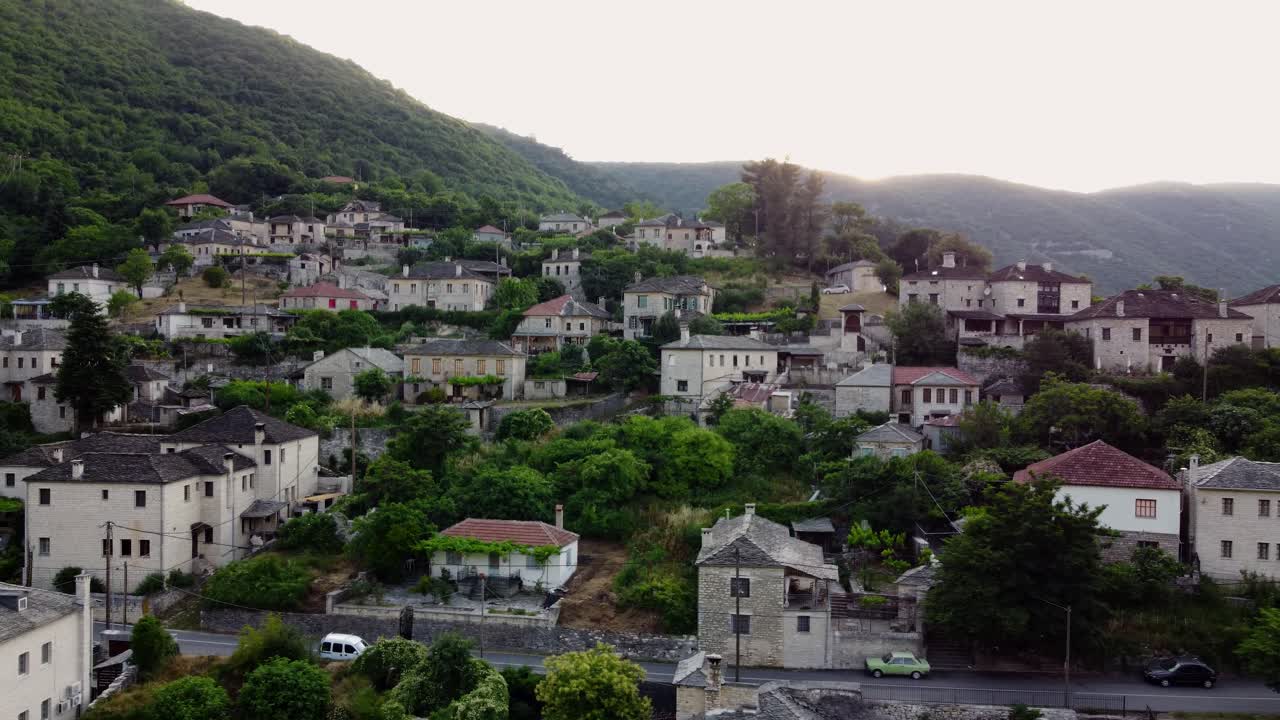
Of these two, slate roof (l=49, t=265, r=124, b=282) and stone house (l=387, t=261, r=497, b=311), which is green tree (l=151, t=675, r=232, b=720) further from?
slate roof (l=49, t=265, r=124, b=282)

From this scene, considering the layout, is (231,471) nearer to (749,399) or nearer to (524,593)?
(524,593)

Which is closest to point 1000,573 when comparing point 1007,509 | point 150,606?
point 1007,509

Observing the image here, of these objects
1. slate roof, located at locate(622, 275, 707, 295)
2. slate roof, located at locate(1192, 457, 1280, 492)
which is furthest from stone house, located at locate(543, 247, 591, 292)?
slate roof, located at locate(1192, 457, 1280, 492)

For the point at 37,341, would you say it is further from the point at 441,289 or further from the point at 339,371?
the point at 441,289

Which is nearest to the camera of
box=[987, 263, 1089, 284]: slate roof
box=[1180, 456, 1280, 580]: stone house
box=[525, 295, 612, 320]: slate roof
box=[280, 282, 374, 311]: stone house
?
box=[1180, 456, 1280, 580]: stone house

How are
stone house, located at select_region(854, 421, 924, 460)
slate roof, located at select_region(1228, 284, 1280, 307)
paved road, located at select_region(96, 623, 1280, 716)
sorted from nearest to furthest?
paved road, located at select_region(96, 623, 1280, 716)
stone house, located at select_region(854, 421, 924, 460)
slate roof, located at select_region(1228, 284, 1280, 307)

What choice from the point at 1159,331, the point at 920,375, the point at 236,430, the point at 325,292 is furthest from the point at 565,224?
the point at 1159,331
